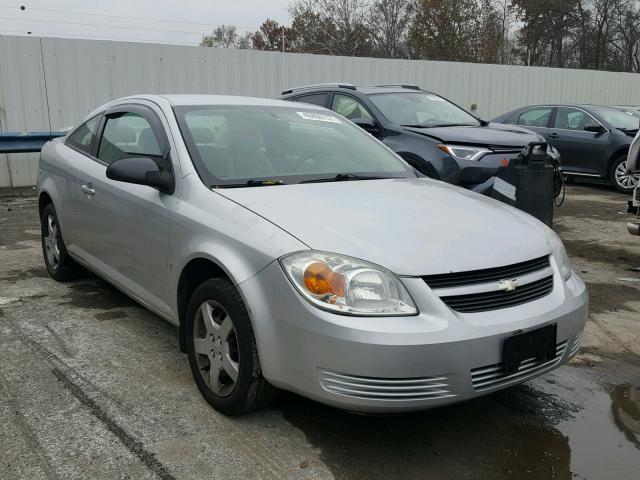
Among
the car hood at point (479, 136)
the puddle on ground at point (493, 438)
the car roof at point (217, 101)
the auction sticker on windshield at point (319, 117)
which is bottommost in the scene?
the puddle on ground at point (493, 438)

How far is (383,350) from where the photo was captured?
8.00 feet

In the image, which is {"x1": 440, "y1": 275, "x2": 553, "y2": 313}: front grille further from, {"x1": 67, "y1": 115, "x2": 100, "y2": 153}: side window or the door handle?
{"x1": 67, "y1": 115, "x2": 100, "y2": 153}: side window

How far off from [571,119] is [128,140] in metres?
9.47

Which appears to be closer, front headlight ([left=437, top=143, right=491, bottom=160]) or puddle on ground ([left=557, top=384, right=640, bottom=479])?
puddle on ground ([left=557, top=384, right=640, bottom=479])

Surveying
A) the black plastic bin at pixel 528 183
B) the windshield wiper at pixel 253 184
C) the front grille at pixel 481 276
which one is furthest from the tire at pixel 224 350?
the black plastic bin at pixel 528 183

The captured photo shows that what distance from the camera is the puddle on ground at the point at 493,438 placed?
8.84 ft

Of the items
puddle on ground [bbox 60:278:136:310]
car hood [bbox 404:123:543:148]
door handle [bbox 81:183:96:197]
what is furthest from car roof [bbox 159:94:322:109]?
car hood [bbox 404:123:543:148]

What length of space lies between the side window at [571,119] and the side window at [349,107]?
214 inches

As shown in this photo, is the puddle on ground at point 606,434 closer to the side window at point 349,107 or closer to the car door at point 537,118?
the side window at point 349,107

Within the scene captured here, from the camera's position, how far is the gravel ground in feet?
8.79

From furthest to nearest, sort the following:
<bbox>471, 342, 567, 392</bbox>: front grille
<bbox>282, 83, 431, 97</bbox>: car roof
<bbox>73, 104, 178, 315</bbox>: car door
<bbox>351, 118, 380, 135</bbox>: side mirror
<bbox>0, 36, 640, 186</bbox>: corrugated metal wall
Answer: <bbox>0, 36, 640, 186</bbox>: corrugated metal wall < <bbox>282, 83, 431, 97</bbox>: car roof < <bbox>351, 118, 380, 135</bbox>: side mirror < <bbox>73, 104, 178, 315</bbox>: car door < <bbox>471, 342, 567, 392</bbox>: front grille

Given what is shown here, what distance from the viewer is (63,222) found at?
4.95 meters

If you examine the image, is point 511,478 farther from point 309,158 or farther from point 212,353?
point 309,158

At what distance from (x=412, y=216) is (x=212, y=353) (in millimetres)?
1183
